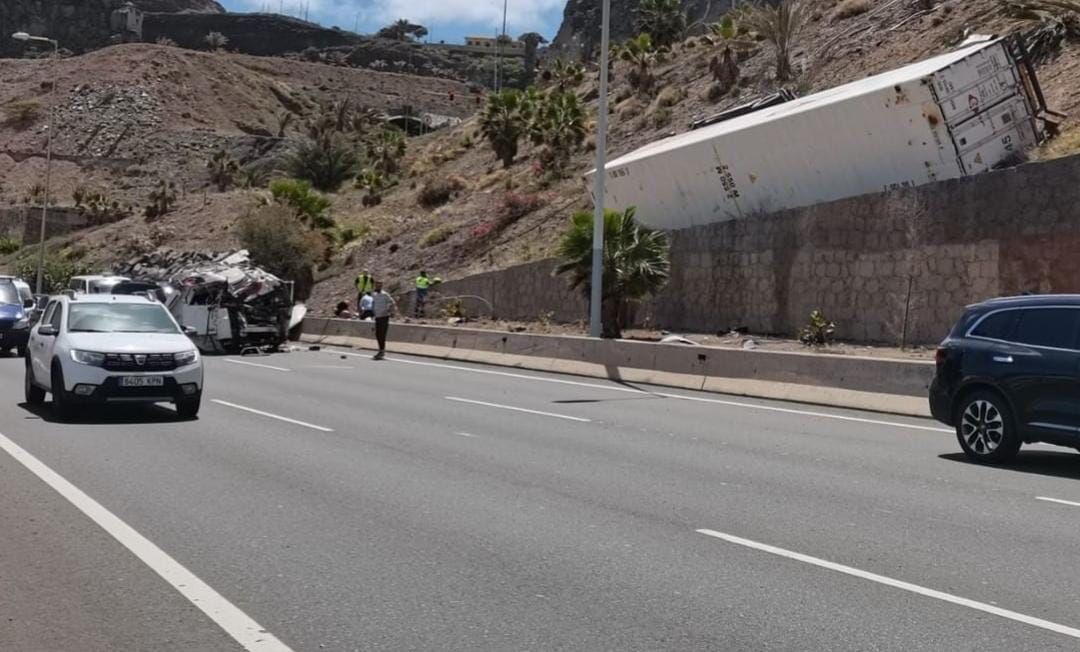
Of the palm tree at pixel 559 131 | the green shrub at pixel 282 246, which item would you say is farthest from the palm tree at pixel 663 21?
the green shrub at pixel 282 246

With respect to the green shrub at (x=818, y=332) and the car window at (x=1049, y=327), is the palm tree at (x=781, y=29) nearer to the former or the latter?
the green shrub at (x=818, y=332)

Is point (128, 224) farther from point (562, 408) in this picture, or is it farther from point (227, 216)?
point (562, 408)

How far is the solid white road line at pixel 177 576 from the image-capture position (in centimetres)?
596

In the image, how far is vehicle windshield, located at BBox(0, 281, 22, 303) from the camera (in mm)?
28469

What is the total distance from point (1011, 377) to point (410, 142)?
72.9 m

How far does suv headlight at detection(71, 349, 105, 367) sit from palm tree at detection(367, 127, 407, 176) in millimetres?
54655

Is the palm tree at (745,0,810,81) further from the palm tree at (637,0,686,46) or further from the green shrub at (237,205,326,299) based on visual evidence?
the green shrub at (237,205,326,299)

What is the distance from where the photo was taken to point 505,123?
5447 cm

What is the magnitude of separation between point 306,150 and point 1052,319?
218 ft

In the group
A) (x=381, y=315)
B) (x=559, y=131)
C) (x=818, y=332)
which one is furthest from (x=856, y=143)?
(x=559, y=131)

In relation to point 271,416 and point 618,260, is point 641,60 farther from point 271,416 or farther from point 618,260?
point 271,416

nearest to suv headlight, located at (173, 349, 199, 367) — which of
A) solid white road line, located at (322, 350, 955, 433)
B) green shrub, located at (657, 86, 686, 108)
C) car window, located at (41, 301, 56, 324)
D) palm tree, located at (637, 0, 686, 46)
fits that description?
car window, located at (41, 301, 56, 324)

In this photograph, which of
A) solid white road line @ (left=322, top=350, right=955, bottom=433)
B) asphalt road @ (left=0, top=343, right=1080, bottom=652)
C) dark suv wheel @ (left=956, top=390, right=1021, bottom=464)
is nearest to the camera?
asphalt road @ (left=0, top=343, right=1080, bottom=652)

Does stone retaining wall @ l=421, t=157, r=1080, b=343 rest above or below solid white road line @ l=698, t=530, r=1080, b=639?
above
